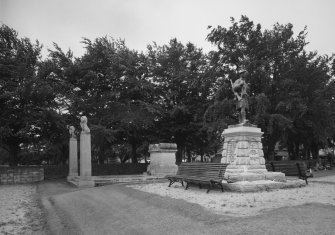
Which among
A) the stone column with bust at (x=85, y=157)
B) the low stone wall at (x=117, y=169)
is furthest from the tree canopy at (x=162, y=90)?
the stone column with bust at (x=85, y=157)

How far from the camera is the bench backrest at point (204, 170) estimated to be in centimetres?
1138

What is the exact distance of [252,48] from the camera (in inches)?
1174

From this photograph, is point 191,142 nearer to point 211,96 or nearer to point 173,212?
point 211,96

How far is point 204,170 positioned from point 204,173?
0.49ft

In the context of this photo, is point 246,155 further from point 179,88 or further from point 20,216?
point 179,88

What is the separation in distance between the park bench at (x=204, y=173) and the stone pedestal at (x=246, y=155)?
102cm

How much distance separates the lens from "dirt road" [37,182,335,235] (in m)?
6.16

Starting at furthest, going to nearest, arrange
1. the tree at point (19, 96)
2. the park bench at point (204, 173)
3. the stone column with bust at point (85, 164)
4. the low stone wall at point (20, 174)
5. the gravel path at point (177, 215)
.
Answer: the tree at point (19, 96) < the low stone wall at point (20, 174) < the stone column with bust at point (85, 164) < the park bench at point (204, 173) < the gravel path at point (177, 215)

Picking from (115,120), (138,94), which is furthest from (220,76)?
(115,120)

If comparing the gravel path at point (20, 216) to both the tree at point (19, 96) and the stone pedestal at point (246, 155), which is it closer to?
the stone pedestal at point (246, 155)

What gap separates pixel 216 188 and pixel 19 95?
18.5 meters

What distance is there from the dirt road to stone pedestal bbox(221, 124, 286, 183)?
12.6ft

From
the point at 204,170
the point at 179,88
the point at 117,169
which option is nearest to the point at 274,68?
the point at 179,88

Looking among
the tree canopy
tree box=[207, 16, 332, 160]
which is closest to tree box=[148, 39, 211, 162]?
the tree canopy
